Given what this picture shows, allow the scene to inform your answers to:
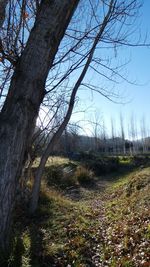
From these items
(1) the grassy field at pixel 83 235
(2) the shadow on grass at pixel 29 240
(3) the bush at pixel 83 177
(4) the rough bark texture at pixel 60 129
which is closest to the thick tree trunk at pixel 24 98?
(2) the shadow on grass at pixel 29 240

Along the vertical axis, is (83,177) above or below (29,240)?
above

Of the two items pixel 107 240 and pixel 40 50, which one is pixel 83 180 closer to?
pixel 107 240

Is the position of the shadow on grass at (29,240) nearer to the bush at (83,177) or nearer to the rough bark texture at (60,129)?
the rough bark texture at (60,129)

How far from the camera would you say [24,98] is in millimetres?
5301

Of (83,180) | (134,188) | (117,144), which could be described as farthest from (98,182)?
(117,144)

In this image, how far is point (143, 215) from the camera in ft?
27.9

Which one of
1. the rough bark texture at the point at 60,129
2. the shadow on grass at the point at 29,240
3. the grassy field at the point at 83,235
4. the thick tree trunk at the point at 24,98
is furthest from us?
the rough bark texture at the point at 60,129

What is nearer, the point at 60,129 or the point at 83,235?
the point at 83,235

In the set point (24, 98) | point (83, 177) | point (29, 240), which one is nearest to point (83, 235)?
point (29, 240)

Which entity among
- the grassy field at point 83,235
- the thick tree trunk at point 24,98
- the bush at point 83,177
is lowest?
the grassy field at point 83,235

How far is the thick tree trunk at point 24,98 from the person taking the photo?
5219 millimetres

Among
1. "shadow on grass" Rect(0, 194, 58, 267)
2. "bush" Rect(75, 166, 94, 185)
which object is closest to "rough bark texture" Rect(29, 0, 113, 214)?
"shadow on grass" Rect(0, 194, 58, 267)

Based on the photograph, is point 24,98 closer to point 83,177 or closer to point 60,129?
point 60,129

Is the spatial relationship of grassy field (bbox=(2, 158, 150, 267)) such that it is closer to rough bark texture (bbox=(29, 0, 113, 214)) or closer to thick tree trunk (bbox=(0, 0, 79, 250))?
rough bark texture (bbox=(29, 0, 113, 214))
